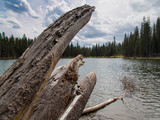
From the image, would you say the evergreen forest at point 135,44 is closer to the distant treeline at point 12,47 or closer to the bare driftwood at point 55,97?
the distant treeline at point 12,47

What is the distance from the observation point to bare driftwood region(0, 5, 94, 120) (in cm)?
121

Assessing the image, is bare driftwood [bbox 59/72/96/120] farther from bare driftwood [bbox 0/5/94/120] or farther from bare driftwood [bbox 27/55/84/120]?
bare driftwood [bbox 0/5/94/120]

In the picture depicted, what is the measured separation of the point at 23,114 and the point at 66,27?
1357 mm

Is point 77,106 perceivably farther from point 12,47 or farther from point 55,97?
point 12,47

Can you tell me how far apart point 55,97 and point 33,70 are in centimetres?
Result: 102

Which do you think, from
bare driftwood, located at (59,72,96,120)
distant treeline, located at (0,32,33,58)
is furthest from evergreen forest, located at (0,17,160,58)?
bare driftwood, located at (59,72,96,120)

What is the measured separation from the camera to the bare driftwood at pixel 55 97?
1.96 meters

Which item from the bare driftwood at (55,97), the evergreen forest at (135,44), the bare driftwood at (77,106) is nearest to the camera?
the bare driftwood at (55,97)

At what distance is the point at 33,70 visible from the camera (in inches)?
56.1

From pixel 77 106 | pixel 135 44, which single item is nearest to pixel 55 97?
pixel 77 106

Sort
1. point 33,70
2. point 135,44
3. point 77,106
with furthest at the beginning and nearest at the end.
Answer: point 135,44 → point 77,106 → point 33,70

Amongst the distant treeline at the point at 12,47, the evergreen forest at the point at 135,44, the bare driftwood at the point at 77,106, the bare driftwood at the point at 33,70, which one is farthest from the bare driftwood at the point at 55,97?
the distant treeline at the point at 12,47

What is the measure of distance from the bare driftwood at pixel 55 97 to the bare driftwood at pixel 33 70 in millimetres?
528

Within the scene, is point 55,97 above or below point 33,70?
below
